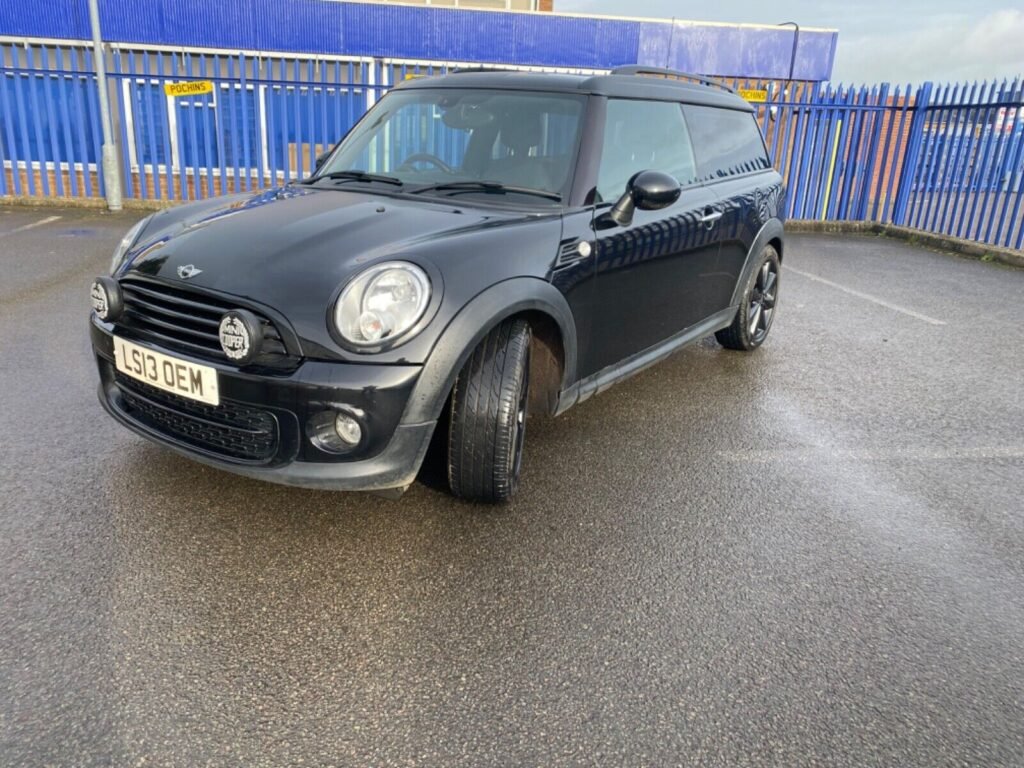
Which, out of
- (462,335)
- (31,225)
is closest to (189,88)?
(31,225)

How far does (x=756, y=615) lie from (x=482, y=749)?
1.05 m

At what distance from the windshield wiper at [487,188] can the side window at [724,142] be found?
139 cm

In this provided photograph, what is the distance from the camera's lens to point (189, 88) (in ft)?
35.7

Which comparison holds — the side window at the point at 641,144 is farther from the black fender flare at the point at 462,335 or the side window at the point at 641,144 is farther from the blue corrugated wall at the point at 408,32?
the blue corrugated wall at the point at 408,32

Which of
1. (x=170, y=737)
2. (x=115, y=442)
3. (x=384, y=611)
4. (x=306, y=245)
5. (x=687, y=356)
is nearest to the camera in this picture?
(x=170, y=737)

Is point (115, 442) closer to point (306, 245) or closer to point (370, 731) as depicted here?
point (306, 245)

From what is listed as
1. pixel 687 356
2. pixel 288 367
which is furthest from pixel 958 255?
pixel 288 367

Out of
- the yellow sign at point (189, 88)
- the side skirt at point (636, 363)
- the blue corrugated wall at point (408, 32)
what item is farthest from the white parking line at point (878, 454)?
the blue corrugated wall at point (408, 32)

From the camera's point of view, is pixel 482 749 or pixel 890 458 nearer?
pixel 482 749

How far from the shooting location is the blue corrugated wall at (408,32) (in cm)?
Result: 1653

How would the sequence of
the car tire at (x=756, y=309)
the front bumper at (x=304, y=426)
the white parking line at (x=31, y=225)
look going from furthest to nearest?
the white parking line at (x=31, y=225), the car tire at (x=756, y=309), the front bumper at (x=304, y=426)

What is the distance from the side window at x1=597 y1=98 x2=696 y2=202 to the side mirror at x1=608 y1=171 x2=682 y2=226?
7cm

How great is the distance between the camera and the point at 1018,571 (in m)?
2.77

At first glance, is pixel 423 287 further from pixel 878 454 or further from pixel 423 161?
pixel 878 454
